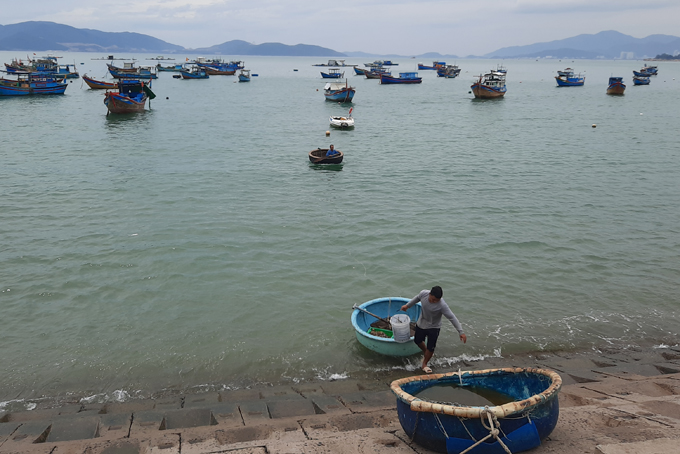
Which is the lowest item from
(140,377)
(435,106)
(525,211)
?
(140,377)

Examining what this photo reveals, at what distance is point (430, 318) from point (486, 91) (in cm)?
6445

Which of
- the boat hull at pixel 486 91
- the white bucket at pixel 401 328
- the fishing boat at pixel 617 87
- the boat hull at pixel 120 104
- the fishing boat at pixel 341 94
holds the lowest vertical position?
the white bucket at pixel 401 328

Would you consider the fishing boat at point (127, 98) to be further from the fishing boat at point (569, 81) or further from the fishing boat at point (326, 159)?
the fishing boat at point (569, 81)

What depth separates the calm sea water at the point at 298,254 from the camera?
10.5m

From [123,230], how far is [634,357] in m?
16.3

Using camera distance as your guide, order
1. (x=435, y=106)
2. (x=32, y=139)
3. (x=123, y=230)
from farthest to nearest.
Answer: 1. (x=435, y=106)
2. (x=32, y=139)
3. (x=123, y=230)

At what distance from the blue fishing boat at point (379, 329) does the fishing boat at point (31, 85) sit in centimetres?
6692

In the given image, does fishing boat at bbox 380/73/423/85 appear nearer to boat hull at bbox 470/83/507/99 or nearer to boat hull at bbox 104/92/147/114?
boat hull at bbox 470/83/507/99

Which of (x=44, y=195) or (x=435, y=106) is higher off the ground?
(x=435, y=106)

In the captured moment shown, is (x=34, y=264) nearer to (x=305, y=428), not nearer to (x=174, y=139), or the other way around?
(x=305, y=428)

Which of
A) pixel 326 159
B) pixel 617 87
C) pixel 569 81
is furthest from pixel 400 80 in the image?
pixel 326 159

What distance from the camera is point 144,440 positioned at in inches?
268

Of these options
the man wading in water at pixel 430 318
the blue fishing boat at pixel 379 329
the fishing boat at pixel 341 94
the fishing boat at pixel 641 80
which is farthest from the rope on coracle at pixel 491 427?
the fishing boat at pixel 641 80

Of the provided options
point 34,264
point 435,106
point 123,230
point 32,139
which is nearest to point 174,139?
point 32,139
